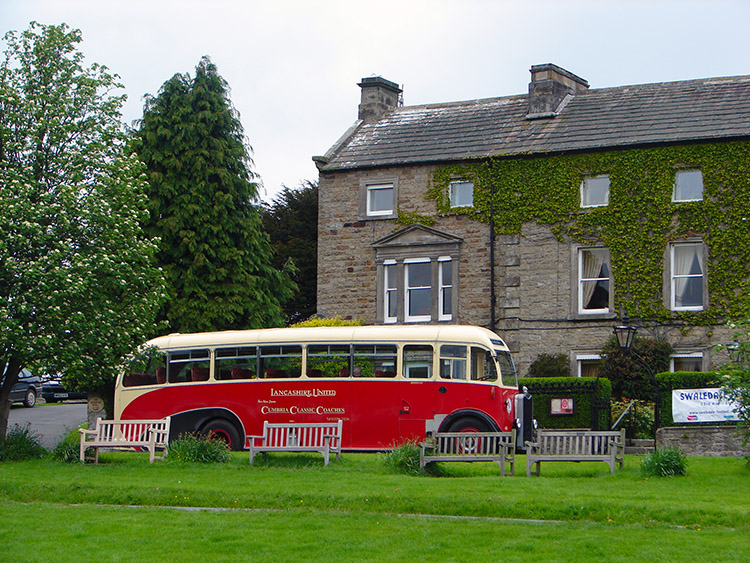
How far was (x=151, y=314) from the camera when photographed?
2258 centimetres

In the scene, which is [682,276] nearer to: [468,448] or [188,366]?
[188,366]

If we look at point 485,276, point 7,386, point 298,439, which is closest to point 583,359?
point 485,276

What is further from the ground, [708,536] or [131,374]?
[131,374]

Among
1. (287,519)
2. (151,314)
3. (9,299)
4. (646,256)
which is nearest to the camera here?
(287,519)

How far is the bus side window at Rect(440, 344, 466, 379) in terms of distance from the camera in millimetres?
22734

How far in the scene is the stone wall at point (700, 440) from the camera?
23156 millimetres

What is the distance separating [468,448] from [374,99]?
22559 mm

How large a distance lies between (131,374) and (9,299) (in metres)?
4.85

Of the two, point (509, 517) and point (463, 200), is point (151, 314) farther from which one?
point (463, 200)

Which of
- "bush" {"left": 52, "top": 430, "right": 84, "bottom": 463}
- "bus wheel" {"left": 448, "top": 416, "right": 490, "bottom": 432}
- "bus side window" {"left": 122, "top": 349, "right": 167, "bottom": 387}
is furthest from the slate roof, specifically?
"bush" {"left": 52, "top": 430, "right": 84, "bottom": 463}

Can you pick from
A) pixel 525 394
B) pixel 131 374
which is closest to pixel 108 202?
pixel 131 374

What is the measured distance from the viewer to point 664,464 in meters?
17.2

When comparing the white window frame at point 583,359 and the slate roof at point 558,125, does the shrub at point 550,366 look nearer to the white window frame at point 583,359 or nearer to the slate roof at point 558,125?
the white window frame at point 583,359

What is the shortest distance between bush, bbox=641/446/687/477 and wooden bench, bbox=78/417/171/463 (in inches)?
345
